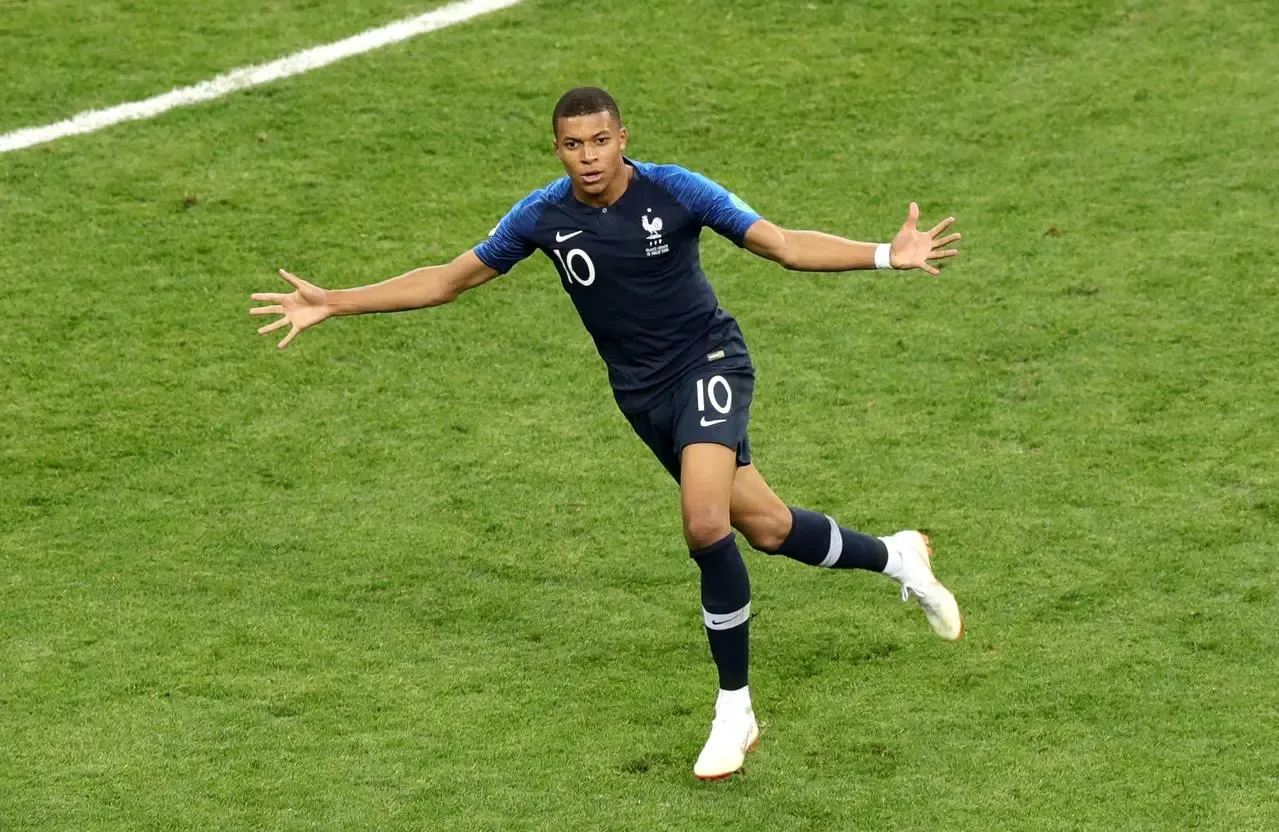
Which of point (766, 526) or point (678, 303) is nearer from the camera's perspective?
point (678, 303)

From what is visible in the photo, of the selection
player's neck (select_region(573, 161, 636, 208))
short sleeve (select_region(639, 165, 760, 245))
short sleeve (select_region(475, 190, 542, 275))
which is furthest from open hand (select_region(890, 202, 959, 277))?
short sleeve (select_region(475, 190, 542, 275))

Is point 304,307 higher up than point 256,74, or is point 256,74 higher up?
point 304,307

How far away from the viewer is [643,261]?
707 centimetres

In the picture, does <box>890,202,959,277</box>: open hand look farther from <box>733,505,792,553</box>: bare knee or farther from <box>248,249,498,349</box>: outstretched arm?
<box>248,249,498,349</box>: outstretched arm

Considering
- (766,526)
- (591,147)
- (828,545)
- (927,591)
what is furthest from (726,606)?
(591,147)

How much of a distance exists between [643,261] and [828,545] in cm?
130

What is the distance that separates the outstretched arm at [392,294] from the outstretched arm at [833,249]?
104cm

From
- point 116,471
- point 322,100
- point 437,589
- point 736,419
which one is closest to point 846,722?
point 736,419

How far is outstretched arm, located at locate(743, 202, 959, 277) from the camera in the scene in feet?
22.6

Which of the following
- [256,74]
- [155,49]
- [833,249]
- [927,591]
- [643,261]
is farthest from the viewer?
[155,49]

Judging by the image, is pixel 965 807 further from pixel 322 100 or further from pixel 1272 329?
pixel 322 100

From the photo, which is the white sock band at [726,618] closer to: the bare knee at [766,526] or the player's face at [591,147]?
the bare knee at [766,526]

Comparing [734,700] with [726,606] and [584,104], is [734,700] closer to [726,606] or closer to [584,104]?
[726,606]

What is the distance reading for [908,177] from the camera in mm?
11516
